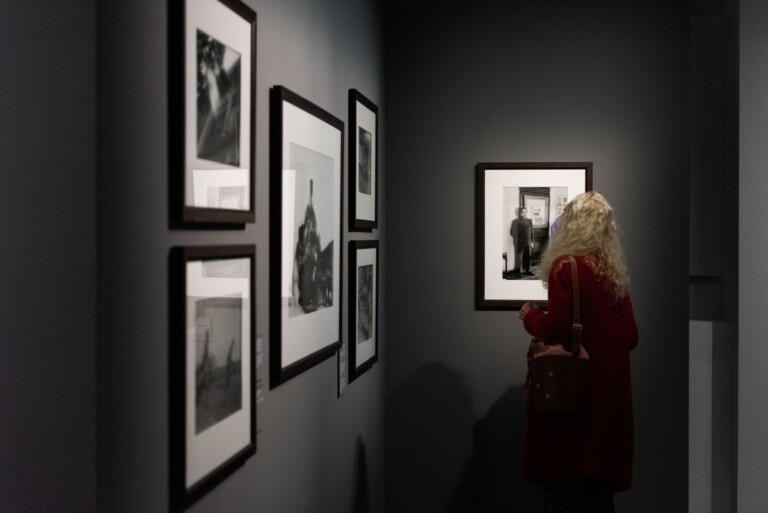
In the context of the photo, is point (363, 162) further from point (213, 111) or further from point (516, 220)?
point (213, 111)

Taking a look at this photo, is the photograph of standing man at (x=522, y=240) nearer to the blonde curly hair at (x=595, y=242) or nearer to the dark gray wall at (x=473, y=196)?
the dark gray wall at (x=473, y=196)

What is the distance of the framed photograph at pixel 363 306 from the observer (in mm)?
3019

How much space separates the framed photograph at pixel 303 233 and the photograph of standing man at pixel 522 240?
1.26 metres

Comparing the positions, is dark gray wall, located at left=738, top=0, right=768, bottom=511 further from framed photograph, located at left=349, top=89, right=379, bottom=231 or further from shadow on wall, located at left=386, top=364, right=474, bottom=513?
framed photograph, located at left=349, top=89, right=379, bottom=231

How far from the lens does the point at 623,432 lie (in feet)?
10.00

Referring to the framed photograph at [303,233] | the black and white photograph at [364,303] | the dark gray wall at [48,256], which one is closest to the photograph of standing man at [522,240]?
the black and white photograph at [364,303]

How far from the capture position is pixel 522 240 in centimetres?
381

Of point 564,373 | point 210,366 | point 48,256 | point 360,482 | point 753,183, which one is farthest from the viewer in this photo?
point 753,183

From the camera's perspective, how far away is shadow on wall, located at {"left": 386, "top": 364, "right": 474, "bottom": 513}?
392 centimetres

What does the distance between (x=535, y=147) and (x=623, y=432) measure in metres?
1.41

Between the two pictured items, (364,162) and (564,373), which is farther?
(364,162)

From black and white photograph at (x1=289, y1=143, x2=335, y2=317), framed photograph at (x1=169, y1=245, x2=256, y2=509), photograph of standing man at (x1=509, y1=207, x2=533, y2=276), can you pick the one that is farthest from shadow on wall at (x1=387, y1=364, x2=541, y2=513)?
framed photograph at (x1=169, y1=245, x2=256, y2=509)

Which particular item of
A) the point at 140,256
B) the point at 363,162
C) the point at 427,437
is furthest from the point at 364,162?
the point at 140,256

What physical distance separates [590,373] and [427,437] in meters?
1.17
